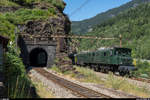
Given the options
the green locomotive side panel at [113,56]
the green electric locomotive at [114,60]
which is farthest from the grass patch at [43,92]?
the green locomotive side panel at [113,56]

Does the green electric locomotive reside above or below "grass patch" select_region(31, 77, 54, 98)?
above

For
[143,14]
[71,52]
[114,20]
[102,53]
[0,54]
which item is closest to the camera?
[0,54]

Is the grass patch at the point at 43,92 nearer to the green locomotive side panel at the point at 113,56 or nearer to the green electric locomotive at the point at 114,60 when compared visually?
the green electric locomotive at the point at 114,60

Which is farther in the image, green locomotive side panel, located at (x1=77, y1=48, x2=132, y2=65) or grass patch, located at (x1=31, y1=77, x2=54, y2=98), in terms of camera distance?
green locomotive side panel, located at (x1=77, y1=48, x2=132, y2=65)

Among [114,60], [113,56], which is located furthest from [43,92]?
[113,56]

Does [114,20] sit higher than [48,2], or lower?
higher

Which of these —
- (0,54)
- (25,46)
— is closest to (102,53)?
(25,46)

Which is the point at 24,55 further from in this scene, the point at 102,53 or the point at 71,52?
the point at 71,52

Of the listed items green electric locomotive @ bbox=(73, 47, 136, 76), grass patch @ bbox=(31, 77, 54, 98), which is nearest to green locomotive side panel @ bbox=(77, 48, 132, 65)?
green electric locomotive @ bbox=(73, 47, 136, 76)

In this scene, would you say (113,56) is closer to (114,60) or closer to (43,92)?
(114,60)

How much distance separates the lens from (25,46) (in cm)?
3259

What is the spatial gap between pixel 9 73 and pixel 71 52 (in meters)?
37.5

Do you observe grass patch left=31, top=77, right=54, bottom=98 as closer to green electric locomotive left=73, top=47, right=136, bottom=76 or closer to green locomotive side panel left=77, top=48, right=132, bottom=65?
green electric locomotive left=73, top=47, right=136, bottom=76

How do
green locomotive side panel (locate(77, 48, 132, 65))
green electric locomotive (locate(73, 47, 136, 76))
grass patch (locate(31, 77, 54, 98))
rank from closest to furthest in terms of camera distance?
grass patch (locate(31, 77, 54, 98)) < green electric locomotive (locate(73, 47, 136, 76)) < green locomotive side panel (locate(77, 48, 132, 65))
